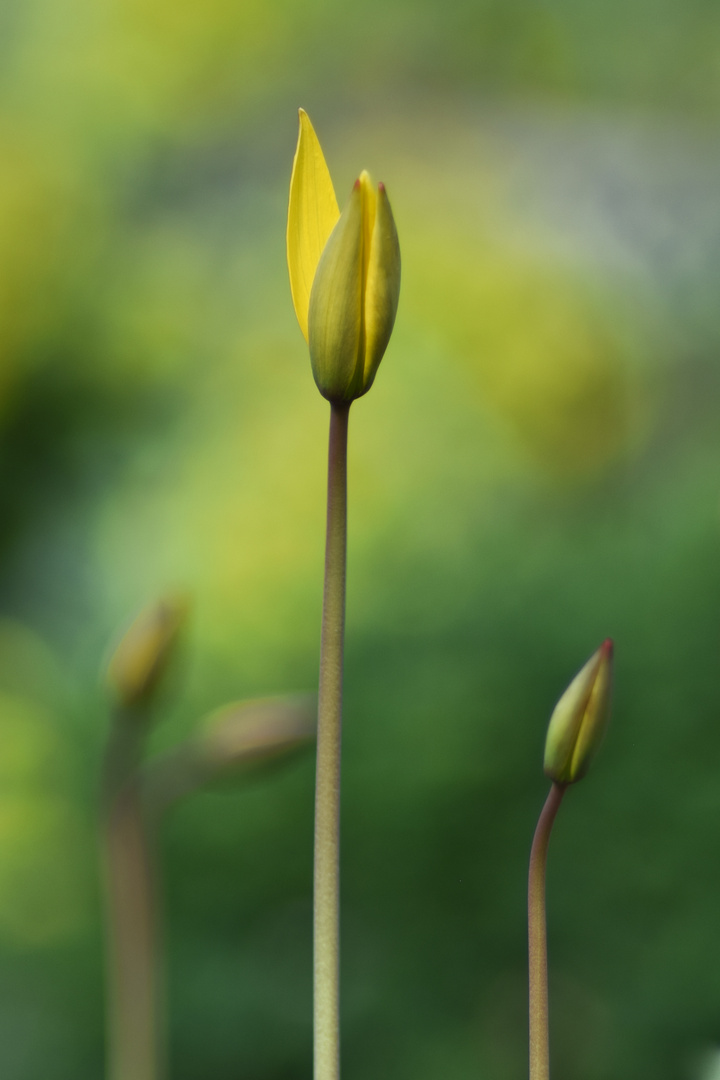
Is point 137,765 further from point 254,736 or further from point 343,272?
point 343,272

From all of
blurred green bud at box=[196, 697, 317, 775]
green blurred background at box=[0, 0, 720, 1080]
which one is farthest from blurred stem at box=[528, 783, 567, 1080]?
green blurred background at box=[0, 0, 720, 1080]

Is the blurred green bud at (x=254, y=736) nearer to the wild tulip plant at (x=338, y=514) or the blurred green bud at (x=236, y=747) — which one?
the blurred green bud at (x=236, y=747)

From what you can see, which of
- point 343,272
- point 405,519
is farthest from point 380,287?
point 405,519

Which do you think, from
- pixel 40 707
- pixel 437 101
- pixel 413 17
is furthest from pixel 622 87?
pixel 40 707

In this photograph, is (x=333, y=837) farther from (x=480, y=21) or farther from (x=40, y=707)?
(x=480, y=21)

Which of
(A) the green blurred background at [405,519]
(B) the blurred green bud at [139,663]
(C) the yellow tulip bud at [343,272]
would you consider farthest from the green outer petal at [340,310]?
(A) the green blurred background at [405,519]

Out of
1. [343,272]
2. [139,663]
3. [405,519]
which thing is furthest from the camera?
[405,519]
